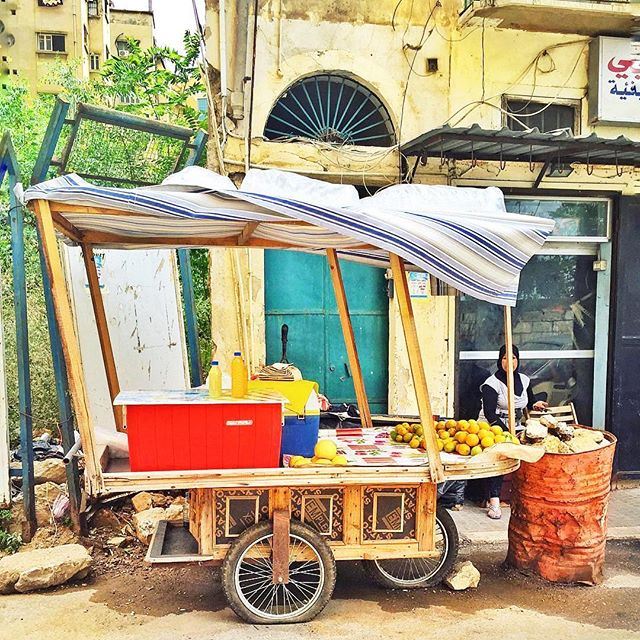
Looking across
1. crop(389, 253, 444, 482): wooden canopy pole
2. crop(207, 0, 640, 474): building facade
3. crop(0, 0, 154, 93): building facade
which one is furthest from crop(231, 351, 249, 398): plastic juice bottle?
crop(0, 0, 154, 93): building facade

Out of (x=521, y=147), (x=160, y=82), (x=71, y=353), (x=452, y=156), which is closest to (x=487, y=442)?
(x=71, y=353)

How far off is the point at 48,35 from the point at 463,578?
3066 centimetres

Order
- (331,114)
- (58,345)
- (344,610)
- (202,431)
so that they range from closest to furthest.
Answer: (202,431), (344,610), (58,345), (331,114)

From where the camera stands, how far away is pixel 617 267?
700 centimetres

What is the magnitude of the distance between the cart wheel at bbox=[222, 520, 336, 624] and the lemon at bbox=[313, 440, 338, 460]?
412mm

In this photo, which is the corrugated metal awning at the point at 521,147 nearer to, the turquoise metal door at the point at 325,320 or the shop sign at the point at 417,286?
the shop sign at the point at 417,286

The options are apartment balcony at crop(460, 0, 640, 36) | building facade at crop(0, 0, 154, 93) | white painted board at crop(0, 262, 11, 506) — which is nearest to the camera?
white painted board at crop(0, 262, 11, 506)

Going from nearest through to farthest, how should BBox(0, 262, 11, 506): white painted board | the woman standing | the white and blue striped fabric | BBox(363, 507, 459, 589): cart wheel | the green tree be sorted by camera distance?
the white and blue striped fabric
BBox(363, 507, 459, 589): cart wheel
BBox(0, 262, 11, 506): white painted board
the woman standing
the green tree

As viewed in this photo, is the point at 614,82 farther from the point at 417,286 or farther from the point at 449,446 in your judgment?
the point at 449,446

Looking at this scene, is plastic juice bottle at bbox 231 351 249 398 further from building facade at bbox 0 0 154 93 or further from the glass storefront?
building facade at bbox 0 0 154 93

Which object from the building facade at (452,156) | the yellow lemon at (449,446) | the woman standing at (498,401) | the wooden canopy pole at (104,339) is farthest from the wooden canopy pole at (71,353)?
the woman standing at (498,401)

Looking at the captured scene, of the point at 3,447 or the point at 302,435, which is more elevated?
the point at 302,435

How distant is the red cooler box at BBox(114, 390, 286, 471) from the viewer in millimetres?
3688

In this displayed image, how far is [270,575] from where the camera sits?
3.98 metres
